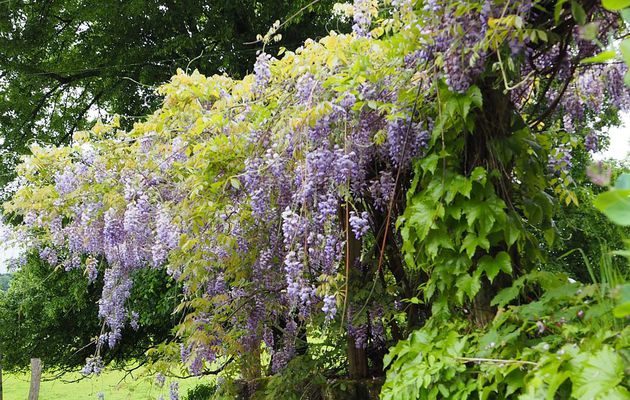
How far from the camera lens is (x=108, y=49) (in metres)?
8.22

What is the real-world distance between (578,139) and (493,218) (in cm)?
102

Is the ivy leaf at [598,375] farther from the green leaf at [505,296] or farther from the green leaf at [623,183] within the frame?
the green leaf at [623,183]

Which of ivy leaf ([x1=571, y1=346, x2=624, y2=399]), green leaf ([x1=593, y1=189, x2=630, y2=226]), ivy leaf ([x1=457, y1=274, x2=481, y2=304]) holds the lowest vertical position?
ivy leaf ([x1=571, y1=346, x2=624, y2=399])

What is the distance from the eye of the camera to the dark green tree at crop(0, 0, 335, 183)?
7242 mm

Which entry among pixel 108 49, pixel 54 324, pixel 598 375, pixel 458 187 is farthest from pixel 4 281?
pixel 598 375

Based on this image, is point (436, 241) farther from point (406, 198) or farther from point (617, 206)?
point (617, 206)

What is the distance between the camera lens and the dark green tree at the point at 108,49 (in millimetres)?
7242

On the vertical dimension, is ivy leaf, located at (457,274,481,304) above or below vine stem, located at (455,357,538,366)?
above

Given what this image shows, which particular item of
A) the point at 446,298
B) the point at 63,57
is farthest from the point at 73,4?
the point at 446,298

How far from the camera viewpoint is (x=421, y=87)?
2377 mm

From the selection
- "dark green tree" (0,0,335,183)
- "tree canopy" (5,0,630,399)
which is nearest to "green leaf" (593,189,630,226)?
"tree canopy" (5,0,630,399)

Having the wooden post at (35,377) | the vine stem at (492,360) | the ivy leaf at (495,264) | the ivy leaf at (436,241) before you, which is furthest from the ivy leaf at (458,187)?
the wooden post at (35,377)

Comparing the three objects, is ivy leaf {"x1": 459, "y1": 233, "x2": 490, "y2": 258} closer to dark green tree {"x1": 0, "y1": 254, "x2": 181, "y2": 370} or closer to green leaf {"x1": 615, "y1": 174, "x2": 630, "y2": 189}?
green leaf {"x1": 615, "y1": 174, "x2": 630, "y2": 189}

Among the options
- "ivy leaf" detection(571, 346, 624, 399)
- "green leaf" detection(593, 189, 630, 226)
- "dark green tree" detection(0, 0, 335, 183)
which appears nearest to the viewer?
"green leaf" detection(593, 189, 630, 226)
